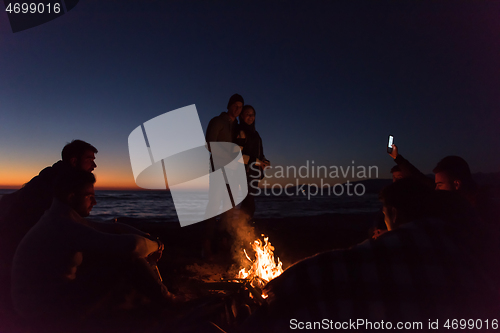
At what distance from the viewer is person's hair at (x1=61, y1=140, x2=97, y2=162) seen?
3.65 metres

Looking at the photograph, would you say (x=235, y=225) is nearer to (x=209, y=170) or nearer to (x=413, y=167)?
(x=209, y=170)

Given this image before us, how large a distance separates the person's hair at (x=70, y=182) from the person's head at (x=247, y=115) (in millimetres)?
3567

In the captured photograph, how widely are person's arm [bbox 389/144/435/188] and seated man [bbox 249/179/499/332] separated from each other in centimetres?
239

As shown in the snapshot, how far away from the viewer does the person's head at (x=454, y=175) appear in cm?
313

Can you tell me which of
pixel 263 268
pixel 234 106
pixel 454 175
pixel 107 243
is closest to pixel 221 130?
pixel 234 106

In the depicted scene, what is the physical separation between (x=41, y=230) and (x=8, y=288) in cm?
100

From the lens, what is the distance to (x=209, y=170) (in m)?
5.34

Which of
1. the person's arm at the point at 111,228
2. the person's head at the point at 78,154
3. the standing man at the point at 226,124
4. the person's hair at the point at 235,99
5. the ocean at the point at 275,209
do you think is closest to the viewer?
the person's arm at the point at 111,228

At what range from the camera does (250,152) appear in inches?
218

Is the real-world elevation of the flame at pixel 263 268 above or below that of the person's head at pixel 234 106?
below

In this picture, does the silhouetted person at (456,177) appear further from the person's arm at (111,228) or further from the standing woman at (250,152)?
the person's arm at (111,228)

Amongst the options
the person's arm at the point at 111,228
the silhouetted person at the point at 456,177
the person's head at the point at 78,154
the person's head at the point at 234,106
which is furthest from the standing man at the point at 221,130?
the silhouetted person at the point at 456,177

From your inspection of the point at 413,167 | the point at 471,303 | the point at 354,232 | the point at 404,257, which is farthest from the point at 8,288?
the point at 354,232

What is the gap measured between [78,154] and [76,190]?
1860 millimetres
